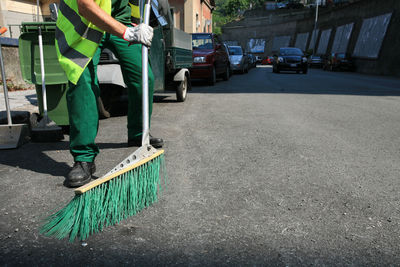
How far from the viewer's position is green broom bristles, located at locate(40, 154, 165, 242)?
75.4 inches

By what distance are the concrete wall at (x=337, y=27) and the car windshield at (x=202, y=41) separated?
17621 millimetres

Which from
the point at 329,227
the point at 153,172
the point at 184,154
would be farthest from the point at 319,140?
the point at 153,172

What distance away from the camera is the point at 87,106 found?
8.80 ft

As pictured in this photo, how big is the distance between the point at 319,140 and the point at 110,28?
2899mm

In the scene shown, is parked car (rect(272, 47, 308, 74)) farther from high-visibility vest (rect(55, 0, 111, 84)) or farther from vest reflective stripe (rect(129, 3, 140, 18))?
high-visibility vest (rect(55, 0, 111, 84))

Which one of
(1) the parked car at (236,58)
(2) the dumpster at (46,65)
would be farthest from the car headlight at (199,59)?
(1) the parked car at (236,58)

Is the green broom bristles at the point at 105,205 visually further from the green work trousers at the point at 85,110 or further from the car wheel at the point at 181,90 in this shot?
the car wheel at the point at 181,90

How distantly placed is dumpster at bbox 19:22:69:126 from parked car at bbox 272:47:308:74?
19666 millimetres

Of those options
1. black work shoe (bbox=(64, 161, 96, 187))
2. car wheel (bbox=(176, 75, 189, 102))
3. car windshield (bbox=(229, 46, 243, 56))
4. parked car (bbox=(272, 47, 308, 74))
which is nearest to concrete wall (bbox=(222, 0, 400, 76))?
parked car (bbox=(272, 47, 308, 74))

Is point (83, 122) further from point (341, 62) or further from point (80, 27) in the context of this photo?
point (341, 62)

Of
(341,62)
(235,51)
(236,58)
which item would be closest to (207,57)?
(236,58)

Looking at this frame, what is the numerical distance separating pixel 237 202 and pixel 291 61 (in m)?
21.3

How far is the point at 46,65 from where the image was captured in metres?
4.47

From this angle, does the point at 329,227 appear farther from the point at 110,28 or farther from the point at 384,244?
the point at 110,28
